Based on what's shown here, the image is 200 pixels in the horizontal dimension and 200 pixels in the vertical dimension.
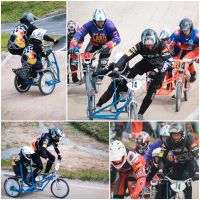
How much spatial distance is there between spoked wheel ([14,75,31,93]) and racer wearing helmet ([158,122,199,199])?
2109mm

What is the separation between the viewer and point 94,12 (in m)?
9.63

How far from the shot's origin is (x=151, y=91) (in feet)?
30.9

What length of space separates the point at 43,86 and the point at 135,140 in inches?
60.0

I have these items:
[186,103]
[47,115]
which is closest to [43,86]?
[47,115]

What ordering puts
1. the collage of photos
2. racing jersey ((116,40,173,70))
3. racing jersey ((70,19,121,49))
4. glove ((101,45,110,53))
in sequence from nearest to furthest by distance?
racing jersey ((116,40,173,70)) < glove ((101,45,110,53)) < racing jersey ((70,19,121,49)) < the collage of photos

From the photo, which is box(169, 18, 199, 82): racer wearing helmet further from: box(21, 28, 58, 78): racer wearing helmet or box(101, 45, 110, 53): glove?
box(21, 28, 58, 78): racer wearing helmet

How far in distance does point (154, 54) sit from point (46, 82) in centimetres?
159

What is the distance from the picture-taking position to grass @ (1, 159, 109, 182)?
9859 millimetres

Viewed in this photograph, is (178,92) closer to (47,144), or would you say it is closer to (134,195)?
(134,195)

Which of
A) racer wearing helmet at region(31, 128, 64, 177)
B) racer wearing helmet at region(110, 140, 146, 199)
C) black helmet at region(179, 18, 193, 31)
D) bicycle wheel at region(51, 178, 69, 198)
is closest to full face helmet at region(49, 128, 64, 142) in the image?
racer wearing helmet at region(31, 128, 64, 177)

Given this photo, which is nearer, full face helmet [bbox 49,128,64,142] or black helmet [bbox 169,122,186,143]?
black helmet [bbox 169,122,186,143]

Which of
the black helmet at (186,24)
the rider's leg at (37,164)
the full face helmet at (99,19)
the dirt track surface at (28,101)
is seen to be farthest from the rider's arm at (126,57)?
the rider's leg at (37,164)

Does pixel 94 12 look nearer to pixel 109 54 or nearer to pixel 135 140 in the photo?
pixel 109 54

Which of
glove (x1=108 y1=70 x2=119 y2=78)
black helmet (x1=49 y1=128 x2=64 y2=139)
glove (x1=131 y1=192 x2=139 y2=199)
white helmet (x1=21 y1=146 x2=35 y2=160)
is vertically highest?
glove (x1=108 y1=70 x2=119 y2=78)
